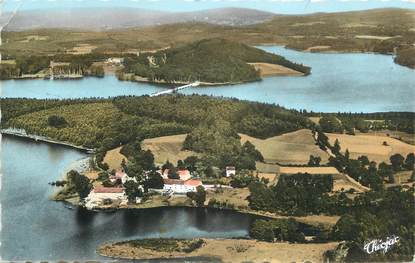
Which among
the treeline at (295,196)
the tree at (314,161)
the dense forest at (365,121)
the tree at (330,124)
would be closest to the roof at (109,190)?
the treeline at (295,196)

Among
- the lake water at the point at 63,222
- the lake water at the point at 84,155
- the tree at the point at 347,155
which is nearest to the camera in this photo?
the lake water at the point at 63,222

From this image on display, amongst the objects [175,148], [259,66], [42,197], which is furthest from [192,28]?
[42,197]

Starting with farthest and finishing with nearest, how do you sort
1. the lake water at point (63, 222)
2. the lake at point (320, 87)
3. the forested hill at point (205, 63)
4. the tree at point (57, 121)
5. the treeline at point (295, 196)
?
the tree at point (57, 121) < the forested hill at point (205, 63) < the lake at point (320, 87) < the treeline at point (295, 196) < the lake water at point (63, 222)

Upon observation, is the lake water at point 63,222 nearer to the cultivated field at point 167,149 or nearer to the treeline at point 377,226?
the cultivated field at point 167,149

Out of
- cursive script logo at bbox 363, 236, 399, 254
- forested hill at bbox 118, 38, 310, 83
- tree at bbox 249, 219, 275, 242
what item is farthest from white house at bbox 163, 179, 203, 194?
cursive script logo at bbox 363, 236, 399, 254

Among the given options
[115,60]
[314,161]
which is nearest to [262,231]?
[314,161]

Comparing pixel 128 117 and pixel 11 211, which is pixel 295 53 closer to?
pixel 128 117
